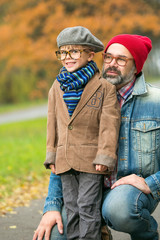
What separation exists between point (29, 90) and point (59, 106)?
61.0 ft

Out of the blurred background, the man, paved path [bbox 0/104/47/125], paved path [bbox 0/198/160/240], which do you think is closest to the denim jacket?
the man

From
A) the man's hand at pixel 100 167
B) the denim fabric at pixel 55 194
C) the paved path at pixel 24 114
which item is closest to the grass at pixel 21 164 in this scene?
the denim fabric at pixel 55 194

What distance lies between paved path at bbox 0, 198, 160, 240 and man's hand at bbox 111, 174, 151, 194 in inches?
40.7

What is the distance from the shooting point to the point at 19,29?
14.7m

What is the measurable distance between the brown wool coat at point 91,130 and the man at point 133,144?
0.17 metres

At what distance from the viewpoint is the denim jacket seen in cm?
285

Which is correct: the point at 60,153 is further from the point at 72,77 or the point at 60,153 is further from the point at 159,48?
the point at 159,48

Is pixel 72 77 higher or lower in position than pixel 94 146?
higher

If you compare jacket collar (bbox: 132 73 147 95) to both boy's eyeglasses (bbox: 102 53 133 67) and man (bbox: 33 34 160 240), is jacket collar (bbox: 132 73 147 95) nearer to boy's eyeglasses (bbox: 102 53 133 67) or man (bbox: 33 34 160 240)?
man (bbox: 33 34 160 240)

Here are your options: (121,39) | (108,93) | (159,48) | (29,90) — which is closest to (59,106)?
(108,93)

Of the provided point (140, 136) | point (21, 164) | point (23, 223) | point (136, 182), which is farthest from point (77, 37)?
point (21, 164)

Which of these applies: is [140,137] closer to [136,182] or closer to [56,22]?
[136,182]

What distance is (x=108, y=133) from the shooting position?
2.68 meters

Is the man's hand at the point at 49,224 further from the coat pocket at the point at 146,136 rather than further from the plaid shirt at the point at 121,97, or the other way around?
the coat pocket at the point at 146,136
